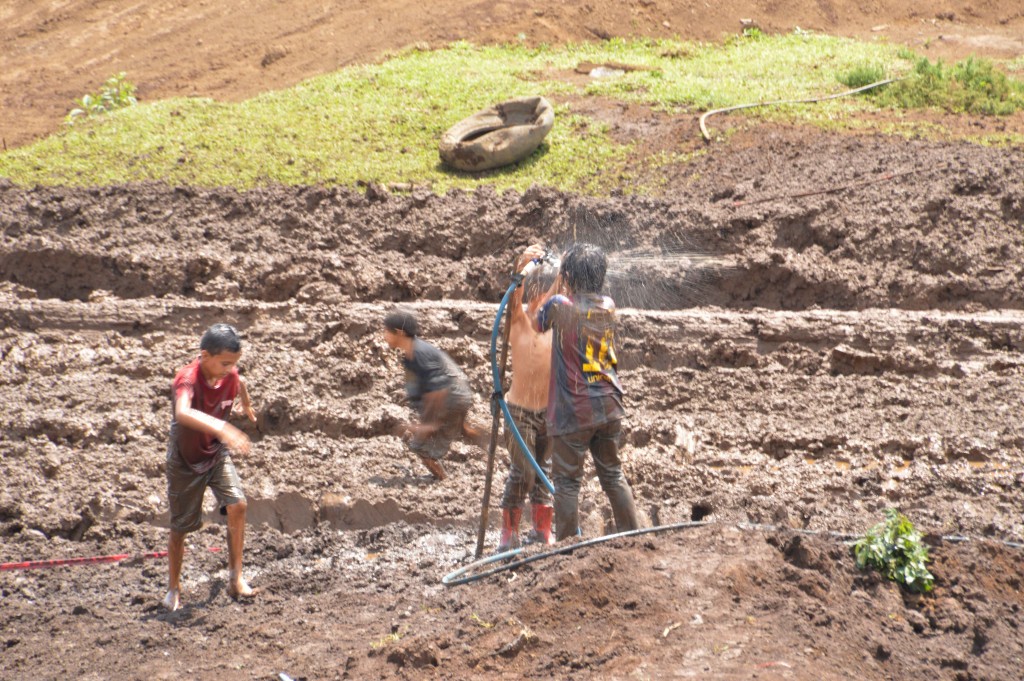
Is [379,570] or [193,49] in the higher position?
[193,49]

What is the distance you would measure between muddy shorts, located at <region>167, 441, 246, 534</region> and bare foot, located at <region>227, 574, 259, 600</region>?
0.41 m

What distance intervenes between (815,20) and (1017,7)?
10.5 ft

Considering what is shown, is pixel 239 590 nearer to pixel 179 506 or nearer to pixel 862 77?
pixel 179 506

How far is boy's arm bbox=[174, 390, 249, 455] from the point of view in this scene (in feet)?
17.0

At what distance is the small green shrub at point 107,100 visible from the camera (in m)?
13.1

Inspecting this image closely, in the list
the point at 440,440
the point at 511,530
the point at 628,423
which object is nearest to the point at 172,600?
the point at 511,530

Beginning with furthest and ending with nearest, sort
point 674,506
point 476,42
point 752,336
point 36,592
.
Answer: point 476,42 → point 752,336 → point 674,506 → point 36,592

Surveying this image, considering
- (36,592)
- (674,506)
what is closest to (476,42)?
(674,506)

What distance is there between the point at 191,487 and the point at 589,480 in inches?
116

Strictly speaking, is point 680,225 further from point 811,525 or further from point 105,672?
point 105,672

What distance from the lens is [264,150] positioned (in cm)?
1125

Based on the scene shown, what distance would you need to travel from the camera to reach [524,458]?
19.9ft

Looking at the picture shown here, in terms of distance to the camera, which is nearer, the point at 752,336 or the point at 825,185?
the point at 752,336

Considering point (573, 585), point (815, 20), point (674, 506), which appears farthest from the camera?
point (815, 20)
